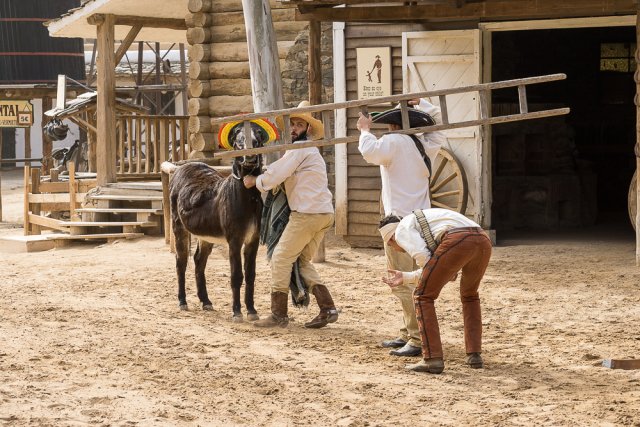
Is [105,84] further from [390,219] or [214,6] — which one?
[390,219]

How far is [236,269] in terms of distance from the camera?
31.5 feet

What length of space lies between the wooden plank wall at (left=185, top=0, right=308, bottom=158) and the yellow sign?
8.62m

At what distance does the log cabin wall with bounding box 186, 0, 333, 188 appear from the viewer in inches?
638

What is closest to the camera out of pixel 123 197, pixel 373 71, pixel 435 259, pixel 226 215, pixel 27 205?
pixel 435 259

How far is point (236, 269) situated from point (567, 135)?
8.60m

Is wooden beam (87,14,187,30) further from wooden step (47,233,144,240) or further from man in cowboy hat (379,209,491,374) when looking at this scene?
man in cowboy hat (379,209,491,374)

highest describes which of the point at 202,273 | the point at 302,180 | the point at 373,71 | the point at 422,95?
the point at 373,71

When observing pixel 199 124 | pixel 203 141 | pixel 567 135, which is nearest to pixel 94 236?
pixel 203 141

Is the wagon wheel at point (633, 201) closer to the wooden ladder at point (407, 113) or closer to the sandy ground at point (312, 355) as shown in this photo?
the sandy ground at point (312, 355)

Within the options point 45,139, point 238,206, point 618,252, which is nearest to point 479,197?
point 618,252

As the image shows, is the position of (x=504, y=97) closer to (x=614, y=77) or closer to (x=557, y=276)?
(x=614, y=77)

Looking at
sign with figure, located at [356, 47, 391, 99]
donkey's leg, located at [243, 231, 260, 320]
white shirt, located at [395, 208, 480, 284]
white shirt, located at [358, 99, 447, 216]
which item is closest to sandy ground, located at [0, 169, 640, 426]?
donkey's leg, located at [243, 231, 260, 320]

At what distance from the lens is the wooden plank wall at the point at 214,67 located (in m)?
16.3

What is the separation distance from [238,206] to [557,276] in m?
4.06
